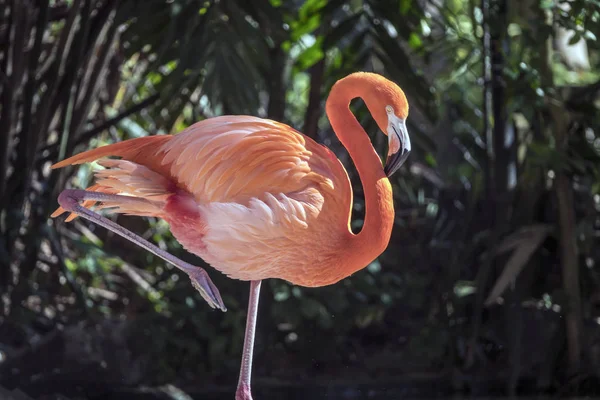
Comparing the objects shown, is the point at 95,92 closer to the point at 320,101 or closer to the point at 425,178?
the point at 320,101

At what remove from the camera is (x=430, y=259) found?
5.04 meters

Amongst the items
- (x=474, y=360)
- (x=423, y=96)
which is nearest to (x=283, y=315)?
(x=474, y=360)

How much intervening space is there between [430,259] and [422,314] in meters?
0.37

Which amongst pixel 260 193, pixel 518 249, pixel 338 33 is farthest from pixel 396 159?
pixel 518 249

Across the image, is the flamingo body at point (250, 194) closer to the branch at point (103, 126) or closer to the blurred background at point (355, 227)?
the blurred background at point (355, 227)

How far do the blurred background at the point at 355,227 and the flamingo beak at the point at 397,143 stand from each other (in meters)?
1.19

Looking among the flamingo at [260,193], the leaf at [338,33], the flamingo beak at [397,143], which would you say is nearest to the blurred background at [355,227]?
the leaf at [338,33]

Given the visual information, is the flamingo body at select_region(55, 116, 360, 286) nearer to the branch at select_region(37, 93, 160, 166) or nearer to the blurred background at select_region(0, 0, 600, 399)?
the blurred background at select_region(0, 0, 600, 399)

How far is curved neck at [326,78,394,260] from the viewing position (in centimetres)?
264

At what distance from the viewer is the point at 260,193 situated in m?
2.54

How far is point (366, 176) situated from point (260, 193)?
366mm

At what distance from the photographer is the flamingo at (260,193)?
2.51 metres

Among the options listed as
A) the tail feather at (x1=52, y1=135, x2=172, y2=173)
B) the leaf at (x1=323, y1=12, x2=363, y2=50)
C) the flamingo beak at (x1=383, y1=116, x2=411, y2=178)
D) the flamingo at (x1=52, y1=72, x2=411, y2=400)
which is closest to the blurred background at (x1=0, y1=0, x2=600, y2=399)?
the leaf at (x1=323, y1=12, x2=363, y2=50)

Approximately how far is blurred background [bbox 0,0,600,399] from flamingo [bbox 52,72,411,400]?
976mm
